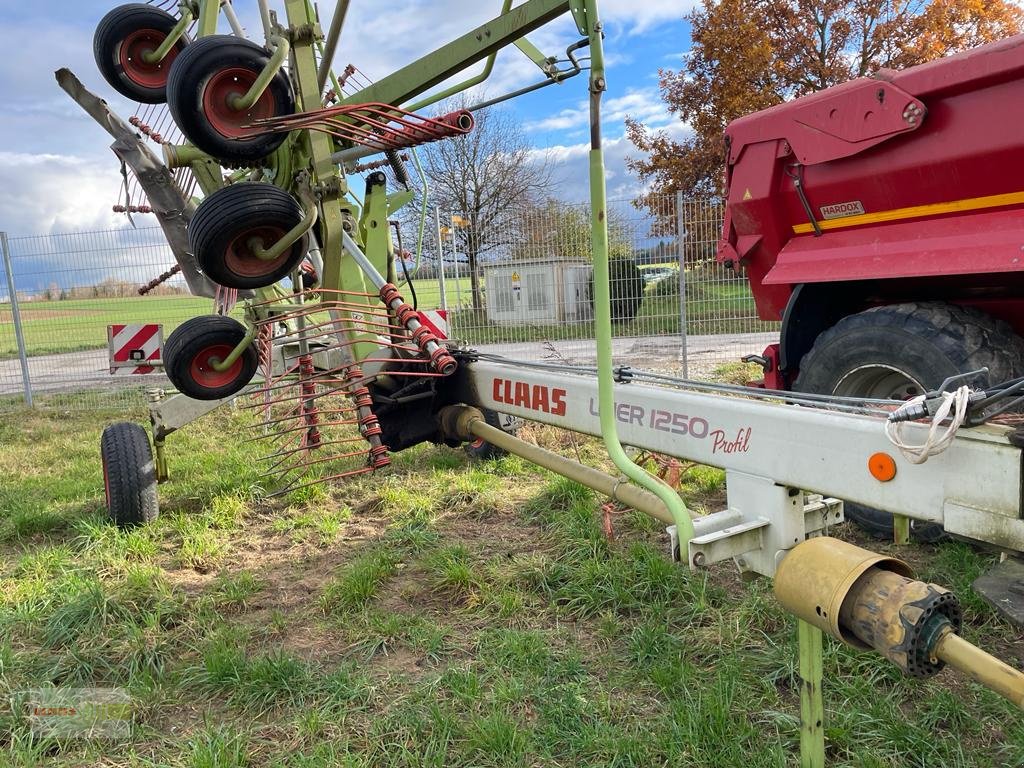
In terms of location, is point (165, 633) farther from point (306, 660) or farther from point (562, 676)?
point (562, 676)

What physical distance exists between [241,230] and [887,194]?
9.31 feet

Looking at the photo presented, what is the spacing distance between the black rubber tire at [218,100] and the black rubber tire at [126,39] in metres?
1.46

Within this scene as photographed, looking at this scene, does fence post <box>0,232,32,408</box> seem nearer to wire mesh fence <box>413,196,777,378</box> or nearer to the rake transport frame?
wire mesh fence <box>413,196,777,378</box>

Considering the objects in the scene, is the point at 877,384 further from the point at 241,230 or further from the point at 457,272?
the point at 457,272

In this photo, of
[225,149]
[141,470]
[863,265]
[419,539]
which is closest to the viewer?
[225,149]

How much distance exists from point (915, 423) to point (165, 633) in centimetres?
302

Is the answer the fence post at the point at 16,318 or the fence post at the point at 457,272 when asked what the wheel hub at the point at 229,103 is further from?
the fence post at the point at 16,318

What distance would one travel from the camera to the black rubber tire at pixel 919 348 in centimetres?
305

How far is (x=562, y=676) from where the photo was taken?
2.71 m

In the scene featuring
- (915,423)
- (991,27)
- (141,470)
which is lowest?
(141,470)

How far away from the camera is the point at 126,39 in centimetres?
379

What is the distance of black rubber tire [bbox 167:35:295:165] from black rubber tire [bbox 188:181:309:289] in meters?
0.15

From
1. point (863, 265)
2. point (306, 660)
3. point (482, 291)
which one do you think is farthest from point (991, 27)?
point (306, 660)

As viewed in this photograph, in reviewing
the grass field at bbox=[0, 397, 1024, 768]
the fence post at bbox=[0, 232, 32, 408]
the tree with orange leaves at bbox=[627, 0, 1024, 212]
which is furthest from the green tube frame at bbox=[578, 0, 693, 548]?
the tree with orange leaves at bbox=[627, 0, 1024, 212]
